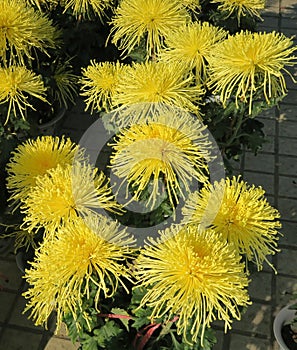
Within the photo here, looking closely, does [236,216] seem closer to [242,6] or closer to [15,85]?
[15,85]

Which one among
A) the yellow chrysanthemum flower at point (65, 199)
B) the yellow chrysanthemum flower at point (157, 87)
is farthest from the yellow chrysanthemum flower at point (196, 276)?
the yellow chrysanthemum flower at point (157, 87)

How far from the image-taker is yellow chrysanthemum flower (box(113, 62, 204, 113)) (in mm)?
1607

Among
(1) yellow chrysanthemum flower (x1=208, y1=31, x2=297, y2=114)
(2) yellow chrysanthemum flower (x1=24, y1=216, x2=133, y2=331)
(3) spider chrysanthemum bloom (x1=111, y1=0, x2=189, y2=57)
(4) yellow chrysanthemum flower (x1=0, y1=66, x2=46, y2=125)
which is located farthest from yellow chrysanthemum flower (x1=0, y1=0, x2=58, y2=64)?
(2) yellow chrysanthemum flower (x1=24, y1=216, x2=133, y2=331)

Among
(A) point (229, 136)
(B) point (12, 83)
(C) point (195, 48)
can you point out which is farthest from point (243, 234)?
(B) point (12, 83)

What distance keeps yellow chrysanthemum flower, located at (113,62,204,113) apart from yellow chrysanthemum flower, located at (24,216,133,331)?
0.42 meters

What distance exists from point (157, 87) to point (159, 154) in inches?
10.7

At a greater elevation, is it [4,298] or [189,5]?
[189,5]

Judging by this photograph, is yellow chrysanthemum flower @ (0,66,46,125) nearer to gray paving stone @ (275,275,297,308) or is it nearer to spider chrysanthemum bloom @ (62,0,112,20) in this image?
spider chrysanthemum bloom @ (62,0,112,20)

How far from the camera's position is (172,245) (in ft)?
4.38

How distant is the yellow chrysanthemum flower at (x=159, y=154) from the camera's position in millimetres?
1441

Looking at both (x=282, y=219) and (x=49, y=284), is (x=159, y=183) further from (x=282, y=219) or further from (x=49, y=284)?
(x=282, y=219)

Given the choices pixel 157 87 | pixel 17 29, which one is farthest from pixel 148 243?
pixel 17 29

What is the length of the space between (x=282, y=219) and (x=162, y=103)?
4.88ft

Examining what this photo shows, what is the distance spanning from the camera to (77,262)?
1.35 metres
